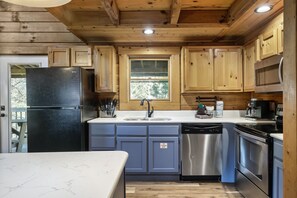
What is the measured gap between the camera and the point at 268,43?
2615mm

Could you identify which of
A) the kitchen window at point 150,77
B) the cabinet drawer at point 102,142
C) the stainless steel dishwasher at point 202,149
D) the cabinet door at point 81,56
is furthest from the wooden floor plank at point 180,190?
the cabinet door at point 81,56

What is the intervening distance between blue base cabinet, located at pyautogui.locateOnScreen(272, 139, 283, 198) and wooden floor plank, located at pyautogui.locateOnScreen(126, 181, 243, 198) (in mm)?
858

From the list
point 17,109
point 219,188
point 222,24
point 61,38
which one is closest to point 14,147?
point 17,109

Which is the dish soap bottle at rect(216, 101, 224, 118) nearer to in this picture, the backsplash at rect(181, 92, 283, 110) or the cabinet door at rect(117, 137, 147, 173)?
the backsplash at rect(181, 92, 283, 110)

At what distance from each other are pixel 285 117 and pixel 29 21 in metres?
4.12

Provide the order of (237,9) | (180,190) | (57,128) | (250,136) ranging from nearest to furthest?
(250,136) → (237,9) → (180,190) → (57,128)

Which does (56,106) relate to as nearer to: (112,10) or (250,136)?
(112,10)

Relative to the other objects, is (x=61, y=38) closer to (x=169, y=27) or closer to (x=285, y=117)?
(x=169, y=27)

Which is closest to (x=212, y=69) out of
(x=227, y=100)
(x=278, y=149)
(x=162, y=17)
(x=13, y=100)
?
(x=227, y=100)

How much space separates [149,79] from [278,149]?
2334mm

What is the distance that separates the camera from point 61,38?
12.5 ft

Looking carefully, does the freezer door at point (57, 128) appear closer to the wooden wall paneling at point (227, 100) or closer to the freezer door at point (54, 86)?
the freezer door at point (54, 86)

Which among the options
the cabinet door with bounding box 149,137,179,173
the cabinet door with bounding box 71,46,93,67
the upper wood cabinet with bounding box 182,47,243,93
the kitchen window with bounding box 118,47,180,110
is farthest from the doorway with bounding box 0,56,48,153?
the upper wood cabinet with bounding box 182,47,243,93

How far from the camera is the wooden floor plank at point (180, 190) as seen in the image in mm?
2725
